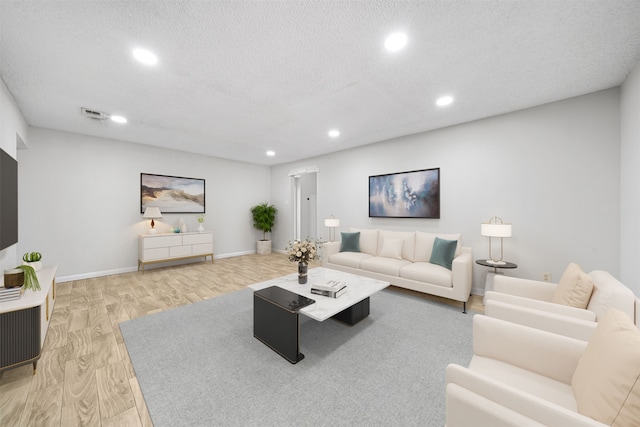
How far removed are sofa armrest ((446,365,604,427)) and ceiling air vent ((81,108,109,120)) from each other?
16.1 ft

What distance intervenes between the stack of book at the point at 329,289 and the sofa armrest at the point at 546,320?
49.3 inches

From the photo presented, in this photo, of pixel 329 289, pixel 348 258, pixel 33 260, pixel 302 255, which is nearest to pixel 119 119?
pixel 33 260

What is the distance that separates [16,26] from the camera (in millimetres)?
1793

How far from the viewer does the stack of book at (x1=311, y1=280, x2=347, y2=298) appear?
93.7 inches

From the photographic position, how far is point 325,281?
273cm

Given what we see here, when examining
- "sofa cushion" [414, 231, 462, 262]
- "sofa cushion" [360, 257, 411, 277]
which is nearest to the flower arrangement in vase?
"sofa cushion" [360, 257, 411, 277]

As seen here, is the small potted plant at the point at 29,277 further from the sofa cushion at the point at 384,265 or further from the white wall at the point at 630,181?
the white wall at the point at 630,181

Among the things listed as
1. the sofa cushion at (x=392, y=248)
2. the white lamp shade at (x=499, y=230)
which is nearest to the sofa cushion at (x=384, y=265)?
the sofa cushion at (x=392, y=248)

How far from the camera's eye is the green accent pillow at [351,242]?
15.3 ft

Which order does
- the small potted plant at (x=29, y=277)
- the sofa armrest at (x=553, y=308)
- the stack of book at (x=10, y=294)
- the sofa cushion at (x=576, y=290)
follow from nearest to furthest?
the sofa armrest at (x=553, y=308) → the sofa cushion at (x=576, y=290) → the stack of book at (x=10, y=294) → the small potted plant at (x=29, y=277)

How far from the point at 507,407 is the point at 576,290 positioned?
4.87 feet

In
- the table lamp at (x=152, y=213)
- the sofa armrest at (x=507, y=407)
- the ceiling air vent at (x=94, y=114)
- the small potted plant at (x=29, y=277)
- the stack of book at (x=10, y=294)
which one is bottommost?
the sofa armrest at (x=507, y=407)

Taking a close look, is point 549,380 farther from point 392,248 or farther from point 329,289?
point 392,248

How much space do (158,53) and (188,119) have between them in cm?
163
